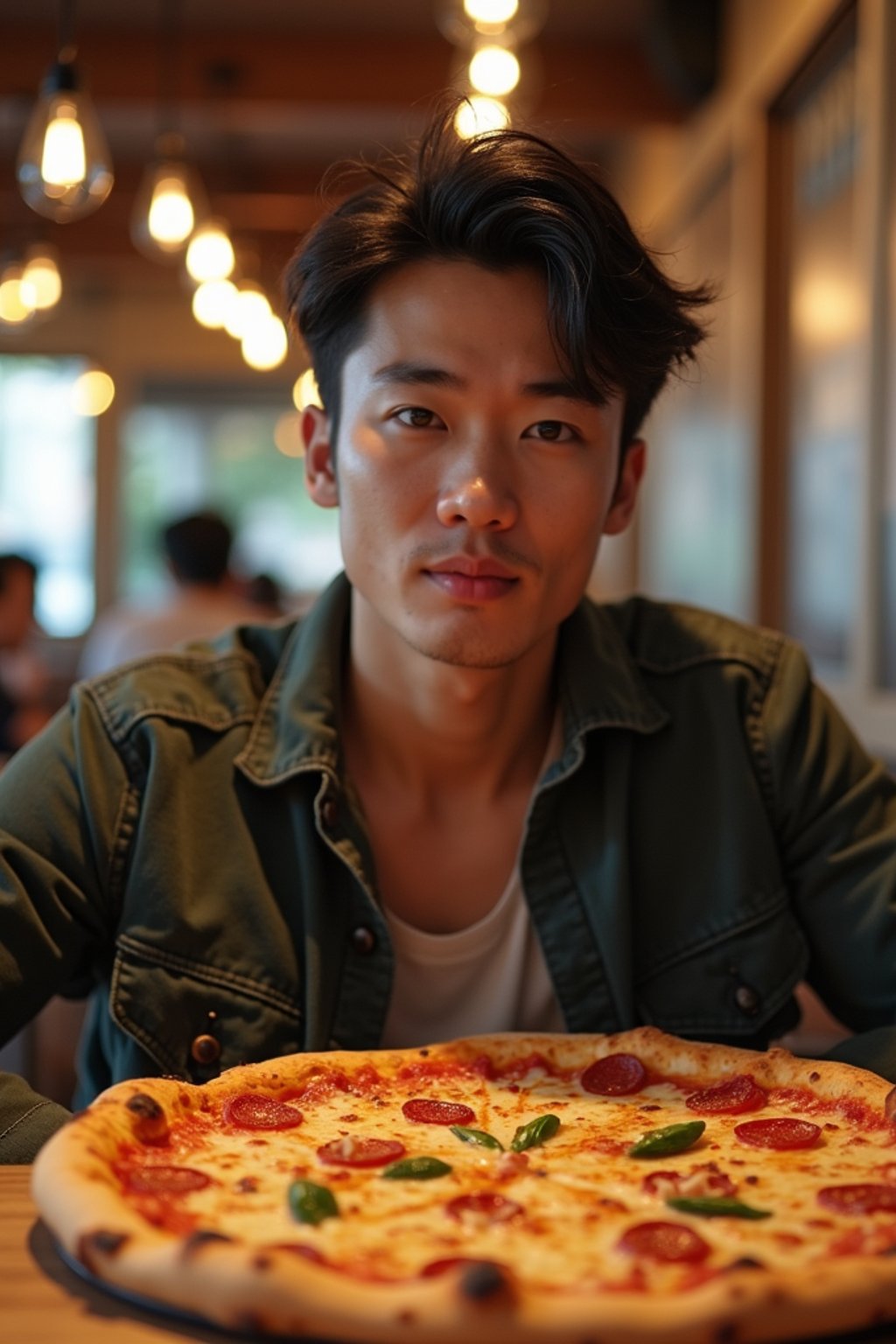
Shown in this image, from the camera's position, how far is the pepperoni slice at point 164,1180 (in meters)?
1.07

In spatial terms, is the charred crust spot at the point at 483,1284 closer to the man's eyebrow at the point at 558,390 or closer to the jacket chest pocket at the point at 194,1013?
the jacket chest pocket at the point at 194,1013

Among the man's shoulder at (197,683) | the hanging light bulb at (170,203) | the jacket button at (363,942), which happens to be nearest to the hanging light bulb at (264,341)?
the hanging light bulb at (170,203)

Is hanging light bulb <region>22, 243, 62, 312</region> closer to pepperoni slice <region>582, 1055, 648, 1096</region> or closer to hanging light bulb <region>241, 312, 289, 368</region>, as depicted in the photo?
hanging light bulb <region>241, 312, 289, 368</region>

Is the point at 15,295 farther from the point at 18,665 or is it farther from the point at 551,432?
the point at 551,432

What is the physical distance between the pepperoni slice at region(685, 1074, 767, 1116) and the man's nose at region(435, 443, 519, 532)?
22.1 inches

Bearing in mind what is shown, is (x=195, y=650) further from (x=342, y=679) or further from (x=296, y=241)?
(x=296, y=241)

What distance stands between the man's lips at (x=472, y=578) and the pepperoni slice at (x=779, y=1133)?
560 mm

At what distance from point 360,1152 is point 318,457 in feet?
2.89

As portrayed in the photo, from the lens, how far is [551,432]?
1583 millimetres

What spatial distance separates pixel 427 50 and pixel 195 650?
17.1ft

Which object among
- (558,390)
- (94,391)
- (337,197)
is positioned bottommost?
(558,390)

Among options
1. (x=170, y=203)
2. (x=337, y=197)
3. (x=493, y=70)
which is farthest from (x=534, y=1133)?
(x=170, y=203)

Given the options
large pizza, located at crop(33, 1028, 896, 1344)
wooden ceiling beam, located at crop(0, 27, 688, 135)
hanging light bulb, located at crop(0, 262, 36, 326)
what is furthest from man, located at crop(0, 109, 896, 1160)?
wooden ceiling beam, located at crop(0, 27, 688, 135)

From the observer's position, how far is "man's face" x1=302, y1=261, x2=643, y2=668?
5.06 ft
